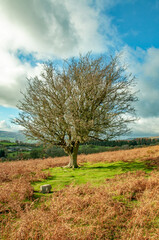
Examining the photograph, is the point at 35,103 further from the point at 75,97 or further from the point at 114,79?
the point at 114,79

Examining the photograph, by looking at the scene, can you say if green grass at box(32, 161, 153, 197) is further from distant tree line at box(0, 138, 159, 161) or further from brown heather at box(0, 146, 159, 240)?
distant tree line at box(0, 138, 159, 161)

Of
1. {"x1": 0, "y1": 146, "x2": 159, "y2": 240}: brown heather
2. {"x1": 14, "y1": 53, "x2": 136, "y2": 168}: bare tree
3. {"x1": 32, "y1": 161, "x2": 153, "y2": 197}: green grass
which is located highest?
{"x1": 14, "y1": 53, "x2": 136, "y2": 168}: bare tree

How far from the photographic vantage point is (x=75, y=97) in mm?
13250

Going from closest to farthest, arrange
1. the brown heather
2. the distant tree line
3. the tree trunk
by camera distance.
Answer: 1. the brown heather
2. the tree trunk
3. the distant tree line

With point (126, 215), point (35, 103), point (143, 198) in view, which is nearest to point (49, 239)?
point (126, 215)

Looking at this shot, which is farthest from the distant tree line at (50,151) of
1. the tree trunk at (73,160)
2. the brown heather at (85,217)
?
the brown heather at (85,217)

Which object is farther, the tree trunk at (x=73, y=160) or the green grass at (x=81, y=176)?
the tree trunk at (x=73, y=160)

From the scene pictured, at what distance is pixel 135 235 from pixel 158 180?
15.2 feet

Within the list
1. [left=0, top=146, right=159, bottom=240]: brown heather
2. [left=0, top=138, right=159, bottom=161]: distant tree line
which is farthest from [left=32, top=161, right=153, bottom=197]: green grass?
[left=0, top=138, right=159, bottom=161]: distant tree line

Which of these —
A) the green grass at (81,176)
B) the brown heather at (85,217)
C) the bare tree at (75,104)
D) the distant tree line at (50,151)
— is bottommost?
the distant tree line at (50,151)

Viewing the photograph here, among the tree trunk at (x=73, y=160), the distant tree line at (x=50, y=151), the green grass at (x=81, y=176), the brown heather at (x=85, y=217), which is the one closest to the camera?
the brown heather at (x=85, y=217)

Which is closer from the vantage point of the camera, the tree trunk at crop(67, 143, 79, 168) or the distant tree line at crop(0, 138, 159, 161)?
the tree trunk at crop(67, 143, 79, 168)

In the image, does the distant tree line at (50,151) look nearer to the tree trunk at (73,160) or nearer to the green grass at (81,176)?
the tree trunk at (73,160)

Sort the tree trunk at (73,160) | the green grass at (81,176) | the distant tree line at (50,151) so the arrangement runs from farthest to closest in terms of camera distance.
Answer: the distant tree line at (50,151) < the tree trunk at (73,160) < the green grass at (81,176)
